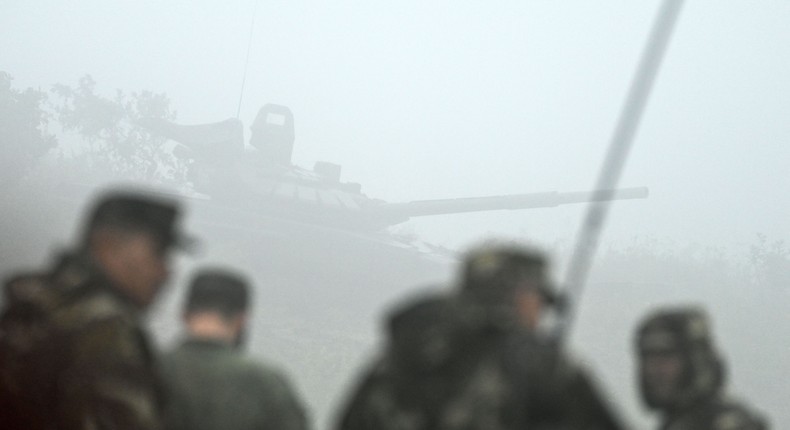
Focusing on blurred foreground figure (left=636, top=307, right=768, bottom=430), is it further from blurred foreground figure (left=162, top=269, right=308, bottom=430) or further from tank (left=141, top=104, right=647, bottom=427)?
tank (left=141, top=104, right=647, bottom=427)

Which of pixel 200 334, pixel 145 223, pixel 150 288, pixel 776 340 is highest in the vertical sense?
pixel 145 223

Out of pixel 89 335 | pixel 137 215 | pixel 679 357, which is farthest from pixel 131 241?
pixel 679 357

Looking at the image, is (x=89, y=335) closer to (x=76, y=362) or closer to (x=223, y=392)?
(x=76, y=362)

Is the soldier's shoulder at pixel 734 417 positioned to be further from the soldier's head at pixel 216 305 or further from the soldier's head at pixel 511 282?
the soldier's head at pixel 216 305

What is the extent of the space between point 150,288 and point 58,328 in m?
0.29

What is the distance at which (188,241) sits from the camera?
251cm

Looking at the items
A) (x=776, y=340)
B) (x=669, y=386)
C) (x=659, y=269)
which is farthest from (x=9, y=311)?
(x=659, y=269)

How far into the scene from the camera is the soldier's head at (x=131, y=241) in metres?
2.30

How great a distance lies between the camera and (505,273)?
2049mm

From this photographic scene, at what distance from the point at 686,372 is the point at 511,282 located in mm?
984

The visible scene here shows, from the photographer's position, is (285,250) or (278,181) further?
(278,181)

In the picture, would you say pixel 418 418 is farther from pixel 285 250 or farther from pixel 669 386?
pixel 285 250

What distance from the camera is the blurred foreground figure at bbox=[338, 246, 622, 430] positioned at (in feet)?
6.22

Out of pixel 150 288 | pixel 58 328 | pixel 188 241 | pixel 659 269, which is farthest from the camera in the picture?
pixel 659 269
